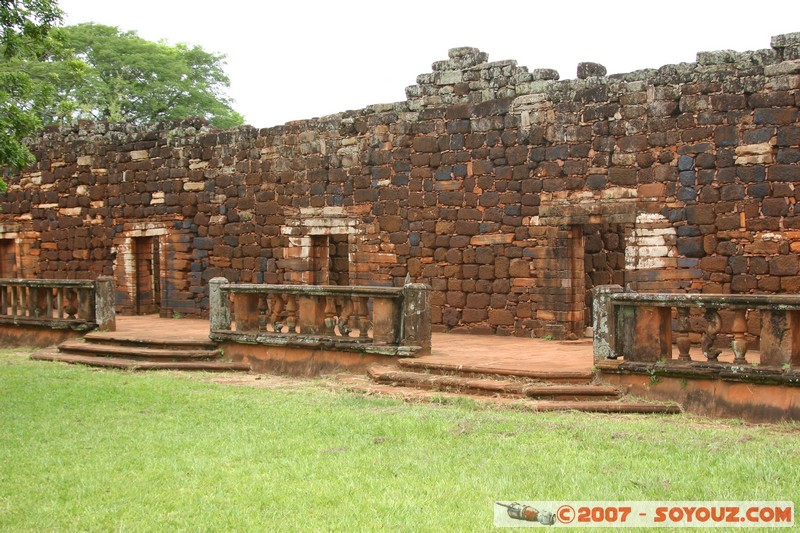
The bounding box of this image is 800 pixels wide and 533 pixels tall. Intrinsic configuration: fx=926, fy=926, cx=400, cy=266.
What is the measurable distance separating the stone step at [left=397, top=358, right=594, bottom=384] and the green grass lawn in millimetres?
1012

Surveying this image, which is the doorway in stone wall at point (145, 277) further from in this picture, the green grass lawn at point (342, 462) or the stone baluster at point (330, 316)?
the green grass lawn at point (342, 462)

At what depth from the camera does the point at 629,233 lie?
44.9ft

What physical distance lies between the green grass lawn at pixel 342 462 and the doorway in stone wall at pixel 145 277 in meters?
11.2

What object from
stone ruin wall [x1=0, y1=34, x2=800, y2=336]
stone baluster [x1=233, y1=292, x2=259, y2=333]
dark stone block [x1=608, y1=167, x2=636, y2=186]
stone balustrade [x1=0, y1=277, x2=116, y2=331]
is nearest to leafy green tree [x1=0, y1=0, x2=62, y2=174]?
stone balustrade [x1=0, y1=277, x2=116, y2=331]

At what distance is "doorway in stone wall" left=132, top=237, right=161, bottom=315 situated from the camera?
2091 centimetres

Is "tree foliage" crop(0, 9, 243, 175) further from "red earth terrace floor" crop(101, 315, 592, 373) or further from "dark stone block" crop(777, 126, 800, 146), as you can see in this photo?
"dark stone block" crop(777, 126, 800, 146)

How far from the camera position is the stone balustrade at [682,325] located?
28.1 feet

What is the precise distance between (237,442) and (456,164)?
869 centimetres

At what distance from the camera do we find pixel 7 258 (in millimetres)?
23672

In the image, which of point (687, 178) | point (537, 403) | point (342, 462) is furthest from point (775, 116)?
point (342, 462)

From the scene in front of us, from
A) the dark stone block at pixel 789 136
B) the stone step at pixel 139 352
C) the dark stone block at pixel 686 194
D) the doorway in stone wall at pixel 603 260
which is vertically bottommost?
the stone step at pixel 139 352

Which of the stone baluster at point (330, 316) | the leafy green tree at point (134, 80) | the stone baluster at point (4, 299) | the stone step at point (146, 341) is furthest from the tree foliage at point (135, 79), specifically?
the stone baluster at point (330, 316)

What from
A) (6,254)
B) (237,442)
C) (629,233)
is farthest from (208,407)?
(6,254)

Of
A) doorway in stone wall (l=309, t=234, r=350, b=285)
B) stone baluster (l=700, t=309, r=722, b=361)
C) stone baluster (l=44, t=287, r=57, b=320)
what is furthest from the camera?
doorway in stone wall (l=309, t=234, r=350, b=285)
